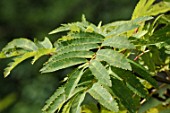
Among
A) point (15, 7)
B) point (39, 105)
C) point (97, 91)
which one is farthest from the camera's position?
point (15, 7)

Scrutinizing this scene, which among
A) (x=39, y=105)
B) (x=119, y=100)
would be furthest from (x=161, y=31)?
(x=39, y=105)

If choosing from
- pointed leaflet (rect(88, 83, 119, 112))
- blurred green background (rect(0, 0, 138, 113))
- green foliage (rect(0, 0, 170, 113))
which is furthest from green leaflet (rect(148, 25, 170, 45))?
blurred green background (rect(0, 0, 138, 113))

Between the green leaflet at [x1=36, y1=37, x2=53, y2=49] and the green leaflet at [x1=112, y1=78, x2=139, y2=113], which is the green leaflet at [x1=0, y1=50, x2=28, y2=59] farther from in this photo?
the green leaflet at [x1=112, y1=78, x2=139, y2=113]

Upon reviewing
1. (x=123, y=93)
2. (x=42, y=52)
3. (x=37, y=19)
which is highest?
(x=37, y=19)

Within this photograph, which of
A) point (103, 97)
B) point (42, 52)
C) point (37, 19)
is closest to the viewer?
point (103, 97)

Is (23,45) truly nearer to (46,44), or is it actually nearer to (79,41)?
(46,44)

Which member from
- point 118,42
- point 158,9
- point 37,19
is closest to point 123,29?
A: point 118,42

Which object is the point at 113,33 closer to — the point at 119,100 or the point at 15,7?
the point at 119,100
